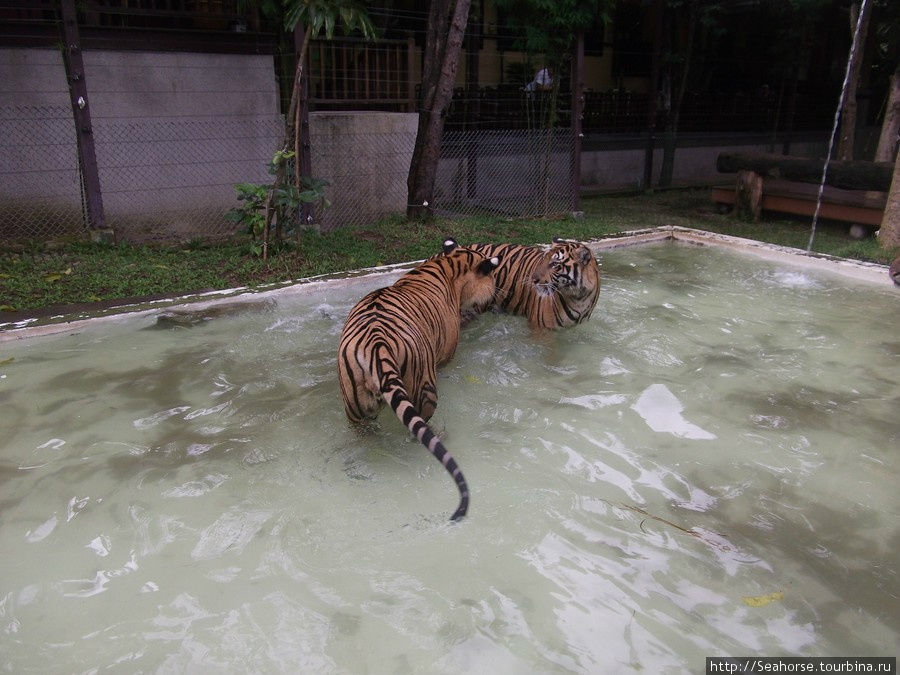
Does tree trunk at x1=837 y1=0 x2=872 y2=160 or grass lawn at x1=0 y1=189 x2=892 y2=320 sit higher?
tree trunk at x1=837 y1=0 x2=872 y2=160

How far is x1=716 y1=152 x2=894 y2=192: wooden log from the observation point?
8.32 metres

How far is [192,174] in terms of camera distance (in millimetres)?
7727

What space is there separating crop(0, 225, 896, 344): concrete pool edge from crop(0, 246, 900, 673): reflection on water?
189 mm

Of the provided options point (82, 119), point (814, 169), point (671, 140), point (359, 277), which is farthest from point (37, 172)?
point (671, 140)

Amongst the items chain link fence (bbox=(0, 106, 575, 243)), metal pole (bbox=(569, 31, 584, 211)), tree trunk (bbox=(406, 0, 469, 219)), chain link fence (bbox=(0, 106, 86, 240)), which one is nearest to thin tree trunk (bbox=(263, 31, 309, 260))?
chain link fence (bbox=(0, 106, 575, 243))

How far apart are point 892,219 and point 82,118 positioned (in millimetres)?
7919

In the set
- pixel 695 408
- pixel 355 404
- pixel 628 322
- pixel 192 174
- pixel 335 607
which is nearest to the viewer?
pixel 335 607

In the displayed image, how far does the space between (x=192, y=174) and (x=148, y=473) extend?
17.1 ft

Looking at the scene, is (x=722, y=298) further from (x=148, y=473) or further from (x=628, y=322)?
(x=148, y=473)

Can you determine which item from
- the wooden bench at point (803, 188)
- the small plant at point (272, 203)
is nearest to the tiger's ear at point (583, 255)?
the small plant at point (272, 203)

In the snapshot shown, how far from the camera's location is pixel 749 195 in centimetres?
927

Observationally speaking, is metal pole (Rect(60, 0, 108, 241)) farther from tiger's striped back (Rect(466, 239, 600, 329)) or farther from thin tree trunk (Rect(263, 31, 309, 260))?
tiger's striped back (Rect(466, 239, 600, 329))

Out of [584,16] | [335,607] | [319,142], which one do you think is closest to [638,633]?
[335,607]

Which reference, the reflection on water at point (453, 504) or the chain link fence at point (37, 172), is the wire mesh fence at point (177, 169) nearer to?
the chain link fence at point (37, 172)
